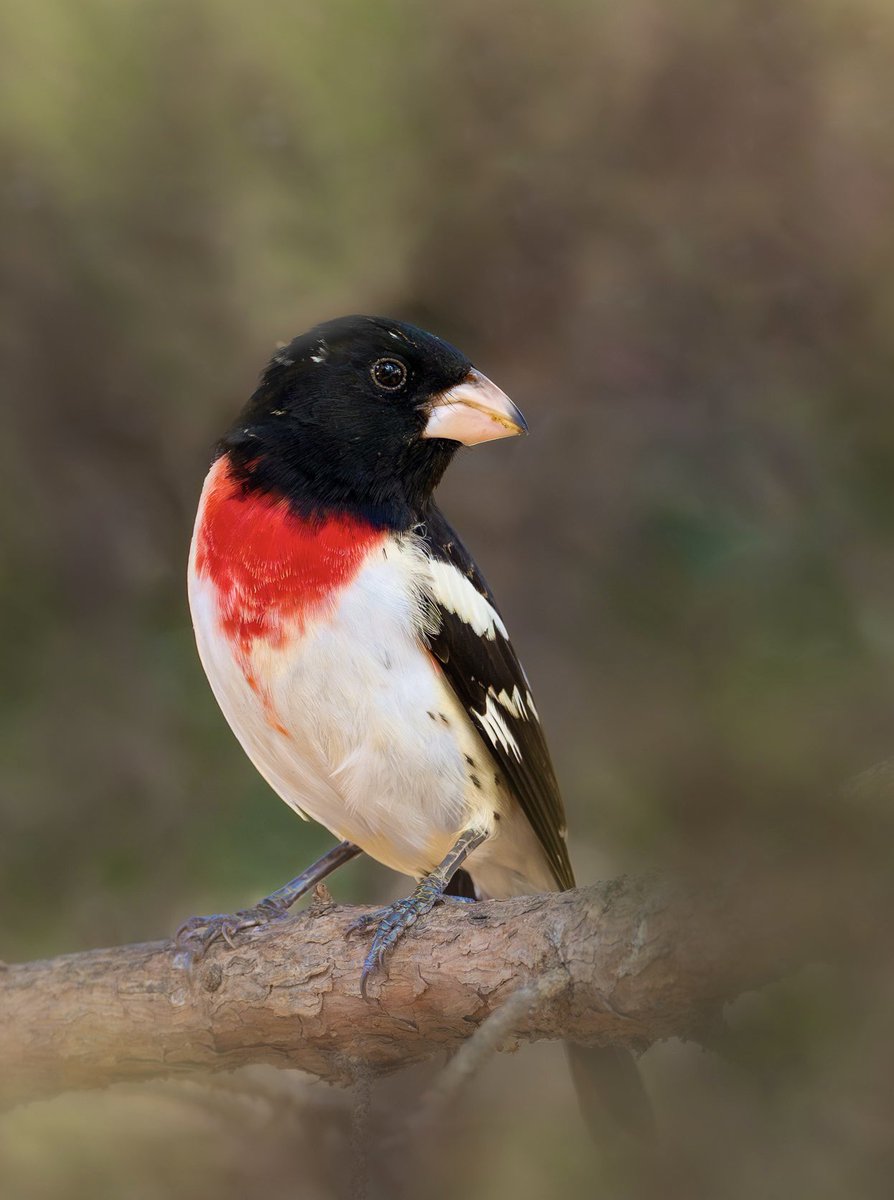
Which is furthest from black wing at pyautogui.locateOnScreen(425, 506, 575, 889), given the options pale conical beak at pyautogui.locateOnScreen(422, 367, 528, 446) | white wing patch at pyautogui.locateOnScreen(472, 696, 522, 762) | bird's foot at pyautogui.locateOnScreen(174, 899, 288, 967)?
bird's foot at pyautogui.locateOnScreen(174, 899, 288, 967)

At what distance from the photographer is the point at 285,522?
1.78 metres

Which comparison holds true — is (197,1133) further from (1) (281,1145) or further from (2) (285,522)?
(2) (285,522)

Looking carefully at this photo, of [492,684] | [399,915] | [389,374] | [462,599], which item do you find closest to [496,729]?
[492,684]

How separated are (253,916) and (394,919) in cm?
35

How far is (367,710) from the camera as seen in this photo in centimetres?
173

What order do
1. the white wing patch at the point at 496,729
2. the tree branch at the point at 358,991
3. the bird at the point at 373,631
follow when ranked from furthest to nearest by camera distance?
the white wing patch at the point at 496,729 → the bird at the point at 373,631 → the tree branch at the point at 358,991

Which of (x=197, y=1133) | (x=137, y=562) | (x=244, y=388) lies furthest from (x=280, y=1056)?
(x=244, y=388)

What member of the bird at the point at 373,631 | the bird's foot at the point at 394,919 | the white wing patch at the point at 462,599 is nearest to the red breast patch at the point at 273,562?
the bird at the point at 373,631

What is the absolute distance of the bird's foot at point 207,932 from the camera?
5.93ft

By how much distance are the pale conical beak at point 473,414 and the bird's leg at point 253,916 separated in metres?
0.73

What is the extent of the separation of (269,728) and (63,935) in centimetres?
60

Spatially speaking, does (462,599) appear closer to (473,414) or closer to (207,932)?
(473,414)

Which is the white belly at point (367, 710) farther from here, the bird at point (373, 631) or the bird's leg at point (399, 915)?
the bird's leg at point (399, 915)

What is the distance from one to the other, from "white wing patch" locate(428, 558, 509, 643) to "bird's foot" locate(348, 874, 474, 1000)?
0.39 meters
